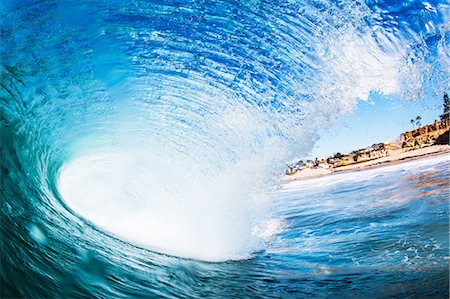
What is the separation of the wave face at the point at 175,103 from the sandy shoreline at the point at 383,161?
24856 mm

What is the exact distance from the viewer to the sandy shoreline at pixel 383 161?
3281 centimetres

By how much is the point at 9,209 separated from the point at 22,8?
2360mm

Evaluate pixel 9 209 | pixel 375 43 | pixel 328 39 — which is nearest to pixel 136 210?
pixel 9 209

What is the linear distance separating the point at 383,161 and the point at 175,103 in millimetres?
35972

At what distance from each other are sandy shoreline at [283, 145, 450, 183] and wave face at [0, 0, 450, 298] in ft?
81.5

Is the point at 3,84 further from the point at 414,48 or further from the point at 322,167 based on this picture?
the point at 322,167

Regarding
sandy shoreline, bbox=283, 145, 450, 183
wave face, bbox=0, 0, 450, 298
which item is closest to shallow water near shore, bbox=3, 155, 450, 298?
wave face, bbox=0, 0, 450, 298

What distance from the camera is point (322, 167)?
42.3 metres

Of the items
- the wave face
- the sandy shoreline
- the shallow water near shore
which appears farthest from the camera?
the sandy shoreline

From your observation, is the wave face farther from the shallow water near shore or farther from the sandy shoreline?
the sandy shoreline

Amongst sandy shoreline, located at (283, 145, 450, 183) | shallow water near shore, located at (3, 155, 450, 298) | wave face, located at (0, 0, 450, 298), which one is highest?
sandy shoreline, located at (283, 145, 450, 183)

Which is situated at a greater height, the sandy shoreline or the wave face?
the sandy shoreline

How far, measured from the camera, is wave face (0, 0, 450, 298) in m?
4.24

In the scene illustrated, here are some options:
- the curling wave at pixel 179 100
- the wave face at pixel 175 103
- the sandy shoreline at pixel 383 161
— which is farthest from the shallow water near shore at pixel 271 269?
the sandy shoreline at pixel 383 161
